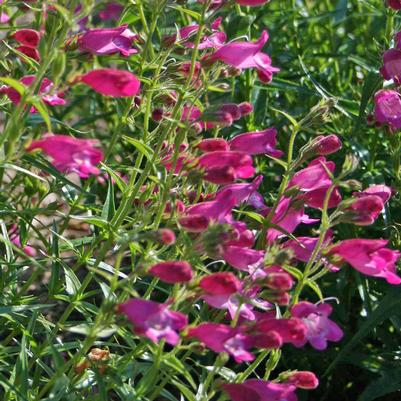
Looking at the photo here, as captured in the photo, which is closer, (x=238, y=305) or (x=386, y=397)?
(x=238, y=305)

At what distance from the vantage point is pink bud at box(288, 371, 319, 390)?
2980mm

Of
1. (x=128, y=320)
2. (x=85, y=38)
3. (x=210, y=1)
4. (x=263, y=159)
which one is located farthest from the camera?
(x=263, y=159)

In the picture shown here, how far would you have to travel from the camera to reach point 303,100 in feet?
16.9

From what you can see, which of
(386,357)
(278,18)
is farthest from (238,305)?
(278,18)

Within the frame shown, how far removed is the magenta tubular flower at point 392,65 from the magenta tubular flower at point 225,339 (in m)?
1.68

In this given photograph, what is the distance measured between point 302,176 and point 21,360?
113cm

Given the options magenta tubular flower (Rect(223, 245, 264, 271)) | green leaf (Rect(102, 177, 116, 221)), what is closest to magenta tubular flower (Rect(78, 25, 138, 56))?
green leaf (Rect(102, 177, 116, 221))

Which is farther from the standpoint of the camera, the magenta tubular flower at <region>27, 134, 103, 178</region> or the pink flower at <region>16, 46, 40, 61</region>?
the pink flower at <region>16, 46, 40, 61</region>

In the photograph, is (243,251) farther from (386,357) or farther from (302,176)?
(386,357)

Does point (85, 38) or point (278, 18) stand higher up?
point (85, 38)

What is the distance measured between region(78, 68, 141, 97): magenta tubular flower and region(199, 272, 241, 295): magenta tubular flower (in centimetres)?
62

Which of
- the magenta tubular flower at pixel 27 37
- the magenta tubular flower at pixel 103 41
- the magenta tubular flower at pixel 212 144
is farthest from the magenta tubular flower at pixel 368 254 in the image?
the magenta tubular flower at pixel 27 37

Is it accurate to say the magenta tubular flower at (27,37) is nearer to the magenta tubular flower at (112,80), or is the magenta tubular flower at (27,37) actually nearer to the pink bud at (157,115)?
the pink bud at (157,115)

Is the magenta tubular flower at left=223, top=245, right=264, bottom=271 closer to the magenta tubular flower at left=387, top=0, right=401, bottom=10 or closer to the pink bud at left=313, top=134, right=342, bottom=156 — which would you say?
the pink bud at left=313, top=134, right=342, bottom=156
